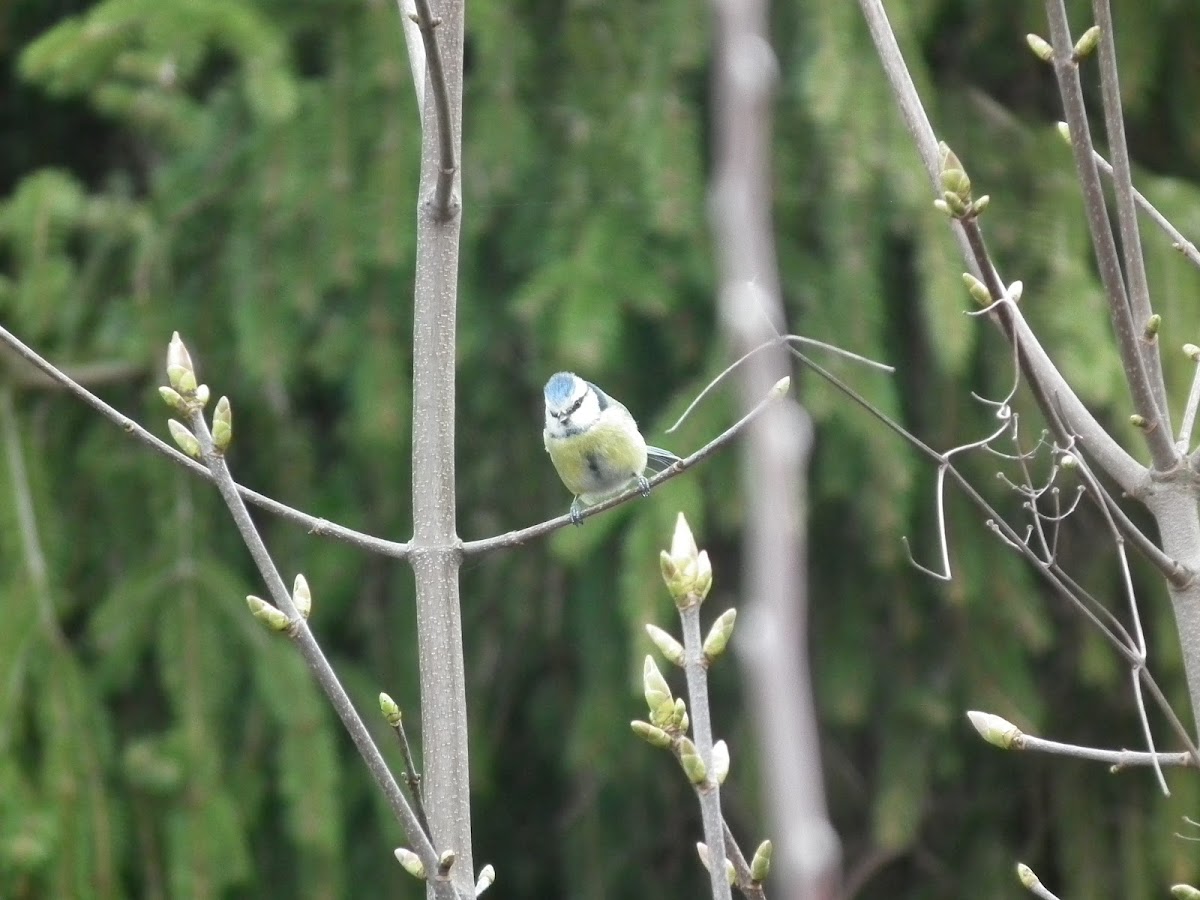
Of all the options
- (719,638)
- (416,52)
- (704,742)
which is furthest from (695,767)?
(416,52)

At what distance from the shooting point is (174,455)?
116 centimetres

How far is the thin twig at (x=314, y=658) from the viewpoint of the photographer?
997 mm

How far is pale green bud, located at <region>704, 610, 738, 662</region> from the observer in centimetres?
89

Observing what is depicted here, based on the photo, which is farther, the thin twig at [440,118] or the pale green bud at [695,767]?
the thin twig at [440,118]

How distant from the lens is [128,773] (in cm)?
278

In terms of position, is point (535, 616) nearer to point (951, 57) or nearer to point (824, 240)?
point (824, 240)

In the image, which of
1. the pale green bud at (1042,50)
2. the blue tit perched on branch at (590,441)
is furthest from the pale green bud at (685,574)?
the blue tit perched on branch at (590,441)

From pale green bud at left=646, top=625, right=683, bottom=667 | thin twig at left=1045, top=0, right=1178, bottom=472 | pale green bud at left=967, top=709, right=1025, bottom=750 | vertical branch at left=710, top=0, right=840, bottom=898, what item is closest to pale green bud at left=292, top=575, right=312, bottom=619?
pale green bud at left=646, top=625, right=683, bottom=667

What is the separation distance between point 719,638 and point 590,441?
1.31 metres

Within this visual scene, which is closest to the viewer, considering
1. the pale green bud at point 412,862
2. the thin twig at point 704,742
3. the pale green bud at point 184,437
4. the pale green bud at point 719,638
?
the thin twig at point 704,742

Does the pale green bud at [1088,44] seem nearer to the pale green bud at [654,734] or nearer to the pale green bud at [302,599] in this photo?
the pale green bud at [654,734]

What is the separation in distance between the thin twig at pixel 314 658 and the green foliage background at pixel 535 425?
1485 millimetres

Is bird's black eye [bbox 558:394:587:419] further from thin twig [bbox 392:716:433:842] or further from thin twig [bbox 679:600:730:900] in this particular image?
thin twig [bbox 679:600:730:900]

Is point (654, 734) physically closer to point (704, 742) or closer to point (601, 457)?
point (704, 742)
